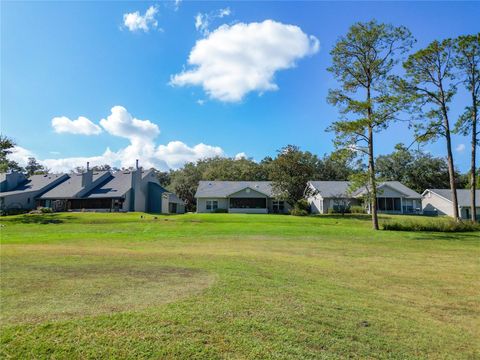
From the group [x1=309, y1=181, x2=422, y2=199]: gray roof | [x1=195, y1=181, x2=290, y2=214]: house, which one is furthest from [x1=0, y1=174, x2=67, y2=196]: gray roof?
[x1=309, y1=181, x2=422, y2=199]: gray roof

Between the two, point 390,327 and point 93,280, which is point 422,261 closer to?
point 390,327

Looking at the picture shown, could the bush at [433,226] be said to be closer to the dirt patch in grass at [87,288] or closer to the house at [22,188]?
the dirt patch in grass at [87,288]

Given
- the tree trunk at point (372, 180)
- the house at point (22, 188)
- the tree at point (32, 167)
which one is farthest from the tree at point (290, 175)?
the tree at point (32, 167)

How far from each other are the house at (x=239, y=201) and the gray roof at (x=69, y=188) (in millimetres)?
15732

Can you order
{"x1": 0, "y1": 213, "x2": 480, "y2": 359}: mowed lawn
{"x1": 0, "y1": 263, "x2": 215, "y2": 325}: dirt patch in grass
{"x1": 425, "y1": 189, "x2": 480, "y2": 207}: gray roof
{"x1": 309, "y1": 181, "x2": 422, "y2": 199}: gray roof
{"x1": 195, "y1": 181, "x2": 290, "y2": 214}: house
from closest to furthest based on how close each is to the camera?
1. {"x1": 0, "y1": 213, "x2": 480, "y2": 359}: mowed lawn
2. {"x1": 0, "y1": 263, "x2": 215, "y2": 325}: dirt patch in grass
3. {"x1": 309, "y1": 181, "x2": 422, "y2": 199}: gray roof
4. {"x1": 425, "y1": 189, "x2": 480, "y2": 207}: gray roof
5. {"x1": 195, "y1": 181, "x2": 290, "y2": 214}: house

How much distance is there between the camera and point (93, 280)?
264 inches

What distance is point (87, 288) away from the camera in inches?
→ 240

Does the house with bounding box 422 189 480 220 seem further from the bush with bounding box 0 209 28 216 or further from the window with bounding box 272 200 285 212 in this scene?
the bush with bounding box 0 209 28 216

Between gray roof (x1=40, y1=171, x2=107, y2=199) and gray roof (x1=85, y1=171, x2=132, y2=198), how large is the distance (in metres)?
1.64

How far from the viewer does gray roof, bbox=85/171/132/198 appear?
150 feet

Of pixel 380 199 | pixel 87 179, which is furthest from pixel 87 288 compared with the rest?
pixel 380 199

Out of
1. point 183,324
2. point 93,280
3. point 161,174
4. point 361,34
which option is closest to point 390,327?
point 183,324

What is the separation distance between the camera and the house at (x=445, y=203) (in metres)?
48.8

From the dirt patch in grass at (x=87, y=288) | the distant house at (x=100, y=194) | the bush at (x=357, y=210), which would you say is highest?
the distant house at (x=100, y=194)
